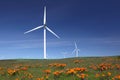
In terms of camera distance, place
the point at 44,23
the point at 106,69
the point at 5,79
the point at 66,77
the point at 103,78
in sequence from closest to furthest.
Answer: the point at 103,78 → the point at 66,77 → the point at 5,79 → the point at 106,69 → the point at 44,23

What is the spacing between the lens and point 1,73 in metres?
23.4

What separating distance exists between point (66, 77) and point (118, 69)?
20.1 feet

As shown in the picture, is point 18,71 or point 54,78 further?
point 18,71

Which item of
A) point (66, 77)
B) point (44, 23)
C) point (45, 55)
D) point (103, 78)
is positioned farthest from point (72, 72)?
point (44, 23)

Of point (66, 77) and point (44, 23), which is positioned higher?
point (44, 23)

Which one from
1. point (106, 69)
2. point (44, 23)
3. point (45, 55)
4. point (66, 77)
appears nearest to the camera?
point (66, 77)

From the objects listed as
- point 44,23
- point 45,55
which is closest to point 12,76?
point 45,55

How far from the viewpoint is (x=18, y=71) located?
76.9 feet

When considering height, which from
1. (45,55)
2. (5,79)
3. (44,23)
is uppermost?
(44,23)

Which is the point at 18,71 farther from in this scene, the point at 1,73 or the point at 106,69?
the point at 106,69

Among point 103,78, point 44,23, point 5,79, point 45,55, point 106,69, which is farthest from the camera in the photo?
point 44,23

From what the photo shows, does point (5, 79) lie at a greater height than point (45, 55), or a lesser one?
lesser

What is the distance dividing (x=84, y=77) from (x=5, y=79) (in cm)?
658

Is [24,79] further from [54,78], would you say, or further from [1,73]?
[1,73]
